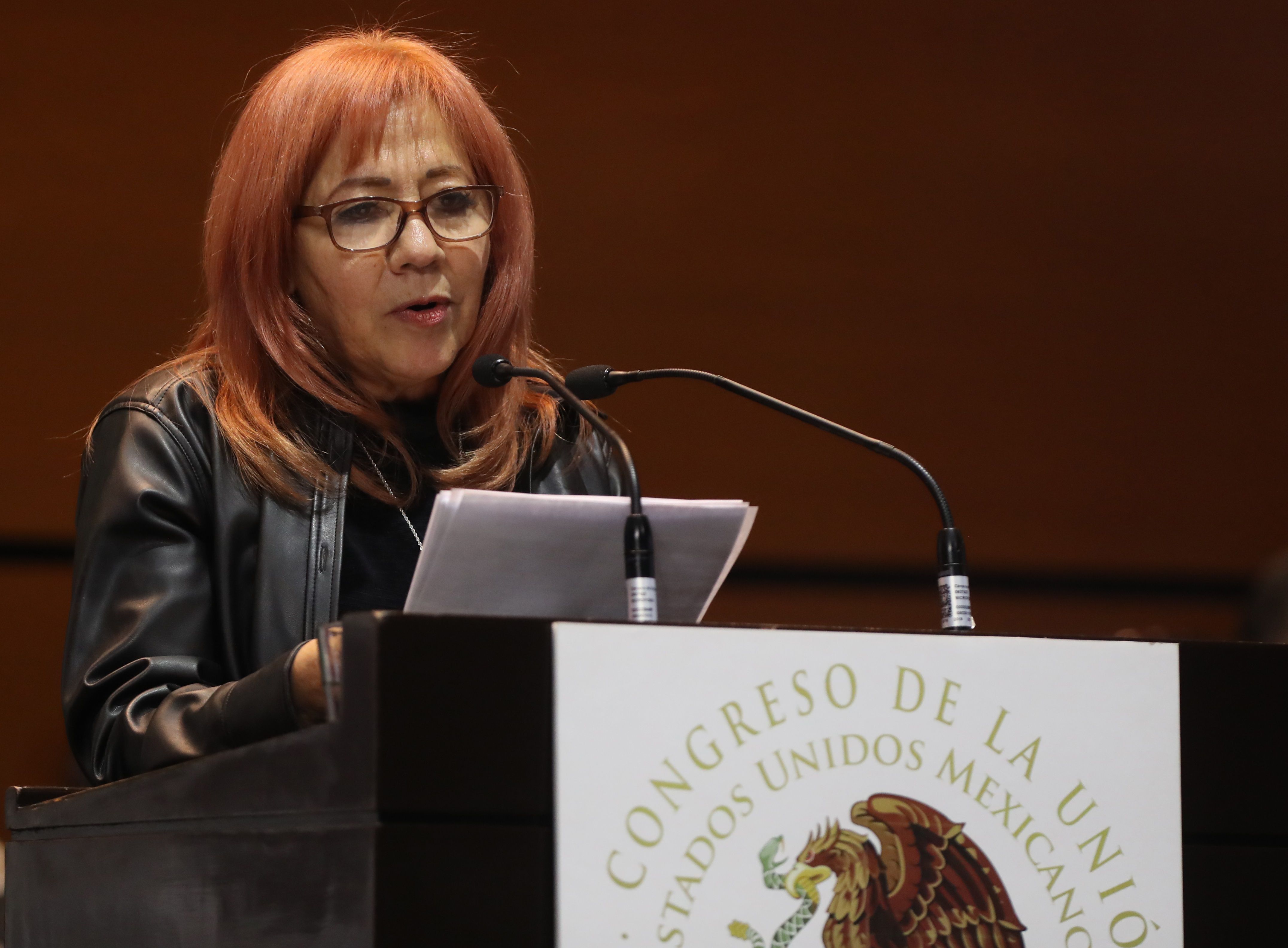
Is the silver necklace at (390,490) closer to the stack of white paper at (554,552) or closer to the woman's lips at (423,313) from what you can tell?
the woman's lips at (423,313)

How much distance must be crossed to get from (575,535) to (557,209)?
10.0ft

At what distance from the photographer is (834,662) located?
1075 millimetres

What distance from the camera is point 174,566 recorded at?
1647 mm

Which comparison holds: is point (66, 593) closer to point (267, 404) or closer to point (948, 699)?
point (267, 404)

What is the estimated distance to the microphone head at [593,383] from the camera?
5.08 feet

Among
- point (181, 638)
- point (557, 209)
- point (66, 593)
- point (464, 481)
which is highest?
point (557, 209)

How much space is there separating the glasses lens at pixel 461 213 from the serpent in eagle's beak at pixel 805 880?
106cm

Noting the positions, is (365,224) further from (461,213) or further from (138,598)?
(138,598)

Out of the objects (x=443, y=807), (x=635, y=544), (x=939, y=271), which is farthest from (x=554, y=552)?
(x=939, y=271)

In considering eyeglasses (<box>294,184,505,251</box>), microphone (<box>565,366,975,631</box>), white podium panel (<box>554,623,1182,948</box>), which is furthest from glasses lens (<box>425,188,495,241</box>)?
white podium panel (<box>554,623,1182,948</box>)

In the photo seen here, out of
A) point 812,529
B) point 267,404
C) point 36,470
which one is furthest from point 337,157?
point 812,529

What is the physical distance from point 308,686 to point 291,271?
2.85 ft

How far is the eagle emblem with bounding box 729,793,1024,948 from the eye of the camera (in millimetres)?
1025

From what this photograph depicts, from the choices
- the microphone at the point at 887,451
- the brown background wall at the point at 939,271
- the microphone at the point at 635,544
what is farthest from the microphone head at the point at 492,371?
the brown background wall at the point at 939,271
